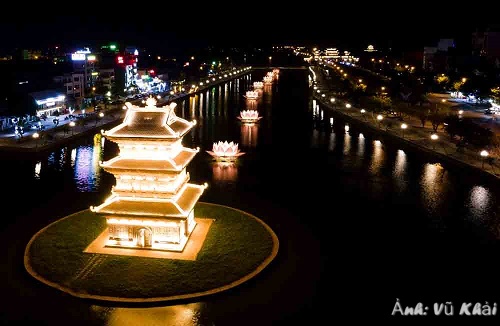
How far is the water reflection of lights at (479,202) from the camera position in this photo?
2964 cm

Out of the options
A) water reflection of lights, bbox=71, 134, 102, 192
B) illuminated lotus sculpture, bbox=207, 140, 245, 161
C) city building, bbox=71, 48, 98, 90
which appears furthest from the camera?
city building, bbox=71, 48, 98, 90

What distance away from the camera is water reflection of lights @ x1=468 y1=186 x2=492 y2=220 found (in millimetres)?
29641

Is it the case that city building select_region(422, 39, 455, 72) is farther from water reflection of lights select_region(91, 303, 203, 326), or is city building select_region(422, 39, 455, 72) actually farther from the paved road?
water reflection of lights select_region(91, 303, 203, 326)

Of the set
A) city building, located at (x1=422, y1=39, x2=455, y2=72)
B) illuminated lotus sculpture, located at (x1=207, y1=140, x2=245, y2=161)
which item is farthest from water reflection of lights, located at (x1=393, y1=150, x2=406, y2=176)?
city building, located at (x1=422, y1=39, x2=455, y2=72)

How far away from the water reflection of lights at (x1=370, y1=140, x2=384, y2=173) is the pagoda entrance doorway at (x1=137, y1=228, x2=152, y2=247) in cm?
2276

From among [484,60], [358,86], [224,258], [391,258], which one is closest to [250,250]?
[224,258]

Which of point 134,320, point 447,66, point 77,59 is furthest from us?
point 447,66

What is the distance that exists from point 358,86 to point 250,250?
7472cm

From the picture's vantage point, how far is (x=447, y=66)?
348 ft

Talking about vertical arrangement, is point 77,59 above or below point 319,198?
above

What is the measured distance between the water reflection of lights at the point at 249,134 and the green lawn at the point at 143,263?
2543cm

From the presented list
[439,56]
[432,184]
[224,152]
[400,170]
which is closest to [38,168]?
[224,152]

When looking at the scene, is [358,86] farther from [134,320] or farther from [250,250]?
[134,320]

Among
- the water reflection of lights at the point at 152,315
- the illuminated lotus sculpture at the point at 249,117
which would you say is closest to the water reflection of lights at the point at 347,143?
the illuminated lotus sculpture at the point at 249,117
